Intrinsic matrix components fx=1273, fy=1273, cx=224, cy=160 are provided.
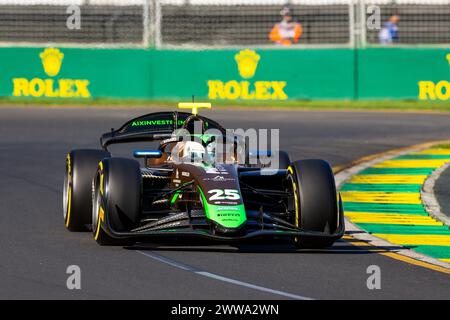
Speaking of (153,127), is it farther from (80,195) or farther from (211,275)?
(211,275)

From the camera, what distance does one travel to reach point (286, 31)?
2905 centimetres

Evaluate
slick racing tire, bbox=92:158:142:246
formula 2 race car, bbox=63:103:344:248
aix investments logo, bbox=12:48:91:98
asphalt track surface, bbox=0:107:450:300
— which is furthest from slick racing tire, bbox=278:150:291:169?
aix investments logo, bbox=12:48:91:98

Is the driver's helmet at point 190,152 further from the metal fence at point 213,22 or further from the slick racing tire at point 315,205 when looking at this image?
the metal fence at point 213,22

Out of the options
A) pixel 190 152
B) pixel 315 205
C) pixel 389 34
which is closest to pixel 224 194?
pixel 315 205

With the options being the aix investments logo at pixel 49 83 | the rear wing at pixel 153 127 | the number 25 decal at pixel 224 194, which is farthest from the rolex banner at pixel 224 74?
the number 25 decal at pixel 224 194

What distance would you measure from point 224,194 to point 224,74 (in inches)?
699

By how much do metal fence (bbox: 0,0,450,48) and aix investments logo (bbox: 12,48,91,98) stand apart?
373mm

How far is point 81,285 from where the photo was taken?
9906 mm

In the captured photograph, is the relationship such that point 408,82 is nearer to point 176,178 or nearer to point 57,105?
point 57,105

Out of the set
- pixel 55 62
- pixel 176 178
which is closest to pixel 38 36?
pixel 55 62

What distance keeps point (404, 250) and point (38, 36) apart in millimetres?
18426

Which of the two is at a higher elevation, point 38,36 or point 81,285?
point 38,36

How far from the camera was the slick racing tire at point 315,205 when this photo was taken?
38.2 ft
